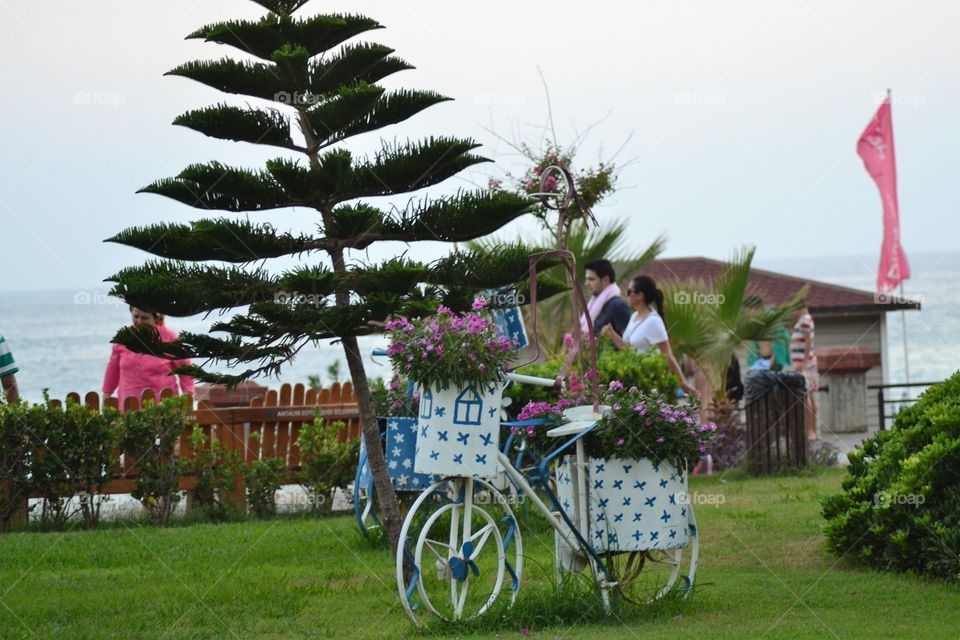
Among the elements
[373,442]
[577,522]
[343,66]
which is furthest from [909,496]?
[343,66]

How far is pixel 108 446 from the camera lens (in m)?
10.3

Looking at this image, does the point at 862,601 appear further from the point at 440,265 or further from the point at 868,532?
the point at 440,265

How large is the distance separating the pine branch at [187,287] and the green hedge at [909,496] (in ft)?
11.9

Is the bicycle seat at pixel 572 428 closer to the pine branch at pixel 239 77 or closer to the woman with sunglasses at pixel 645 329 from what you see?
the pine branch at pixel 239 77

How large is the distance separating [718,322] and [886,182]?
8.09 m

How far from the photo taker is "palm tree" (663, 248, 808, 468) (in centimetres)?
1470

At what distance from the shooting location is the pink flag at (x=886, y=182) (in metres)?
21.6

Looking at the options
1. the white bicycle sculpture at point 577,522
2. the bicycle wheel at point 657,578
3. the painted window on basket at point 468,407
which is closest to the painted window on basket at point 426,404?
the painted window on basket at point 468,407

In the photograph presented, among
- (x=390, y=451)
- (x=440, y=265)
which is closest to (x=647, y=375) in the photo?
(x=390, y=451)

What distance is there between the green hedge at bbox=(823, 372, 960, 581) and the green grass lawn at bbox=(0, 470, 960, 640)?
15 cm

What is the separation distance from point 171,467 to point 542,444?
4.66 metres

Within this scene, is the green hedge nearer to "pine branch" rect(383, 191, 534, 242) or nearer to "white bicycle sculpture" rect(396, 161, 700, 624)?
"white bicycle sculpture" rect(396, 161, 700, 624)

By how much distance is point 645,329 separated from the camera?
1154 cm

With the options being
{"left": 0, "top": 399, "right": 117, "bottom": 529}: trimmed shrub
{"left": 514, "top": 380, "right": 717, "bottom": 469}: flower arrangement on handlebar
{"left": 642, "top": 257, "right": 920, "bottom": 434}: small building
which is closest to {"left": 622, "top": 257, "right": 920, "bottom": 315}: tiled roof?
{"left": 642, "top": 257, "right": 920, "bottom": 434}: small building
